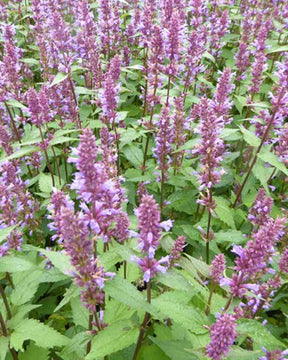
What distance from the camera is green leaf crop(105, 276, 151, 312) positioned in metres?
2.66

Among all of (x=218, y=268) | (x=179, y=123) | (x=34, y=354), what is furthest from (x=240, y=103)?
(x=34, y=354)

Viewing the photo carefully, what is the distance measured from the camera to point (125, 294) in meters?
2.72

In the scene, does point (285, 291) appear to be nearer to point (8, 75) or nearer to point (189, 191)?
point (189, 191)

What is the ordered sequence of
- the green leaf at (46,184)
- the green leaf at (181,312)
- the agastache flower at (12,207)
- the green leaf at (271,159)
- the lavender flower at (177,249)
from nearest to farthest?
the green leaf at (181,312) < the lavender flower at (177,249) < the agastache flower at (12,207) < the green leaf at (271,159) < the green leaf at (46,184)

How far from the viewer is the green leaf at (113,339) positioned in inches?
110

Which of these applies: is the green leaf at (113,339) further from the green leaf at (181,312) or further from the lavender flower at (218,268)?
the lavender flower at (218,268)

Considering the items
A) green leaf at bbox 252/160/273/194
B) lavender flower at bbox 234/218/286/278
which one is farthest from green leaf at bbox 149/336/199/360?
green leaf at bbox 252/160/273/194

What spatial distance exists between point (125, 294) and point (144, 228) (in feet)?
1.97

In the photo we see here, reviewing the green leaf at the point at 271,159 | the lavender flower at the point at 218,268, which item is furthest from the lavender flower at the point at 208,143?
the lavender flower at the point at 218,268

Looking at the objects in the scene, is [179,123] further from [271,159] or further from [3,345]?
[3,345]

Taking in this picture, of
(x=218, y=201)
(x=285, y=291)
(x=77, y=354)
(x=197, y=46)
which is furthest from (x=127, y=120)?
(x=77, y=354)

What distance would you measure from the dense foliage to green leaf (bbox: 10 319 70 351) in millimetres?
13

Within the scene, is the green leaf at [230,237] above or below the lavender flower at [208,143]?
below

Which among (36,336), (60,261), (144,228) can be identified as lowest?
(36,336)
